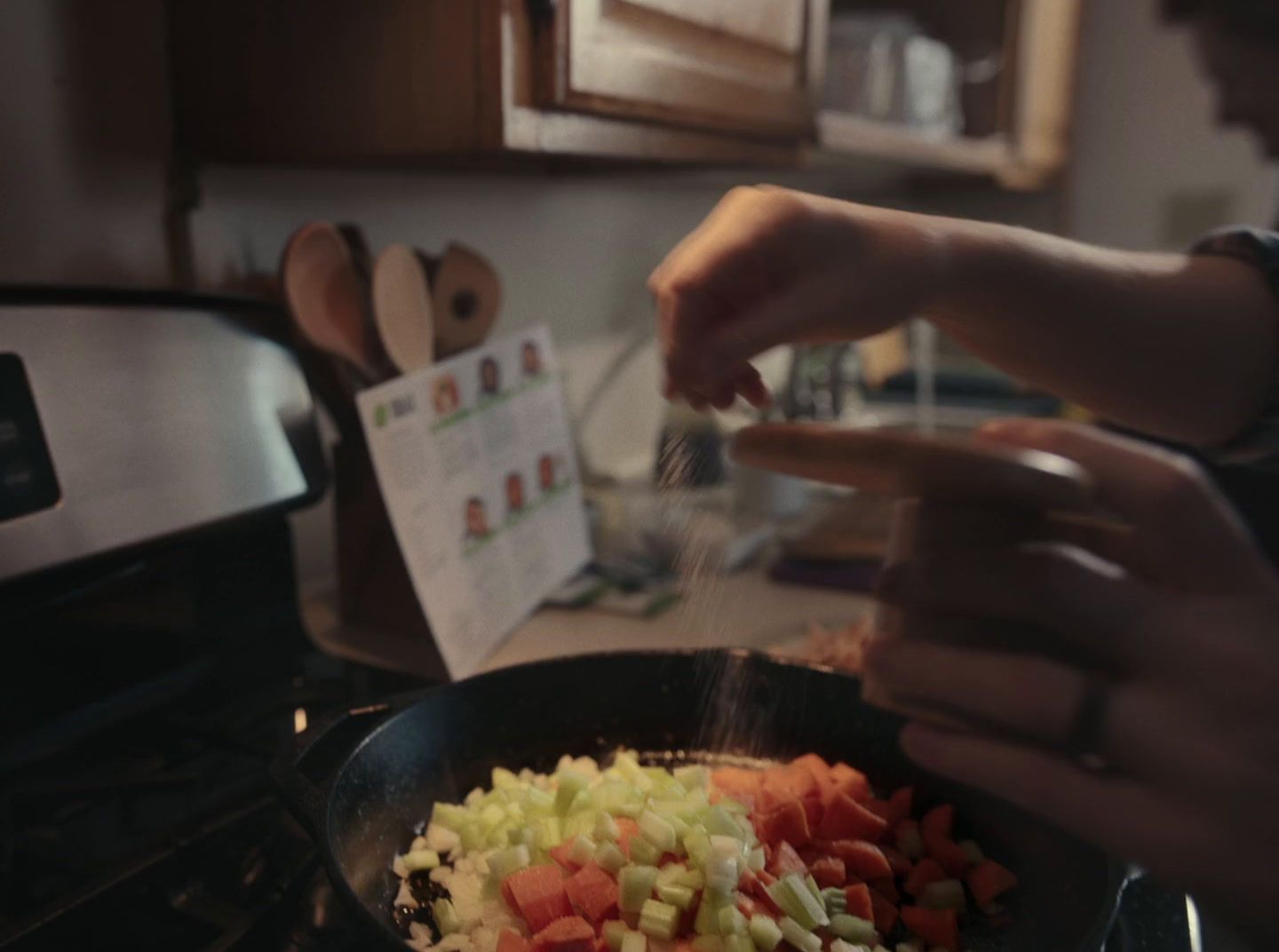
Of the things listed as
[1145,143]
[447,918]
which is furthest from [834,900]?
[1145,143]

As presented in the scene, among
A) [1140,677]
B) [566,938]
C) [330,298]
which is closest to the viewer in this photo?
[1140,677]

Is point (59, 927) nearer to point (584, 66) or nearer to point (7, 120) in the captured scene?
point (7, 120)

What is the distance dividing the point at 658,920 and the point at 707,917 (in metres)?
0.03

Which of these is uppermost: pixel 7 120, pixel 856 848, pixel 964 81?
pixel 964 81

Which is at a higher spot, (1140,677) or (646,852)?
(1140,677)

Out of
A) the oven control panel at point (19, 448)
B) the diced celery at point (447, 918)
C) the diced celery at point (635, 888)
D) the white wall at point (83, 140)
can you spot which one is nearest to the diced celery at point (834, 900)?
the diced celery at point (635, 888)

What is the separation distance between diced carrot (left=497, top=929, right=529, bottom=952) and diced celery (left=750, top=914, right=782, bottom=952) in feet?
0.41

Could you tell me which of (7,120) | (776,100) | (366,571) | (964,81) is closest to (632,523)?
(366,571)

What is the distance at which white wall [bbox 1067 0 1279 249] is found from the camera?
2240 millimetres

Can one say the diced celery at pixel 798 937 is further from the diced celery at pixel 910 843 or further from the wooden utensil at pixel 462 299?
the wooden utensil at pixel 462 299

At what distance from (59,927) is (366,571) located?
422mm

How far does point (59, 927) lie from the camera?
556 millimetres

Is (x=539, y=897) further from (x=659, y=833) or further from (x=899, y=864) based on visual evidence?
(x=899, y=864)

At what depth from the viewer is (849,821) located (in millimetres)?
662
